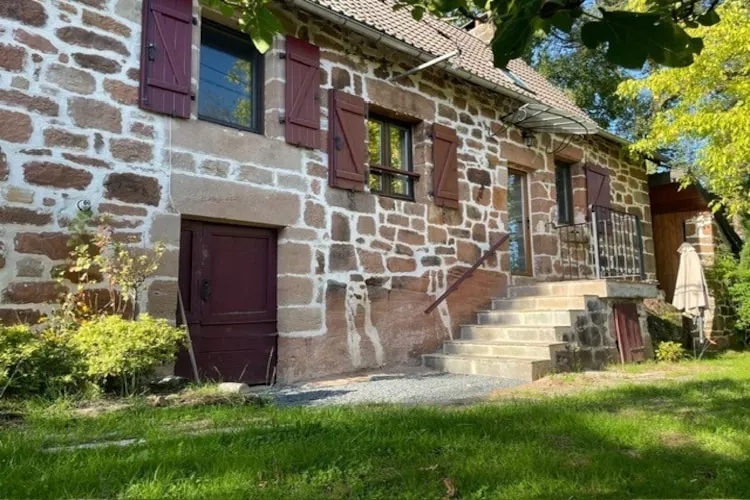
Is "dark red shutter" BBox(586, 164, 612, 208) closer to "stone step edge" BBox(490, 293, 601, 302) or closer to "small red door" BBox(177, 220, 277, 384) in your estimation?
"stone step edge" BBox(490, 293, 601, 302)

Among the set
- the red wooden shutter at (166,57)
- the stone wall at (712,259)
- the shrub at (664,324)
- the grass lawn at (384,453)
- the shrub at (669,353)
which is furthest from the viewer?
the stone wall at (712,259)

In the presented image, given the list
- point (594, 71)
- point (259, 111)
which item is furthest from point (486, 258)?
point (594, 71)

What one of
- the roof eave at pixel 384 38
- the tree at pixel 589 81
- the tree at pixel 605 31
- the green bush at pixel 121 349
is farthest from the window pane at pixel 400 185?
the tree at pixel 589 81

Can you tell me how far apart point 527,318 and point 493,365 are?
1.17 meters

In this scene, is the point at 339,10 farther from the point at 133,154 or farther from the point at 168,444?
the point at 168,444

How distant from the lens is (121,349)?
148 inches

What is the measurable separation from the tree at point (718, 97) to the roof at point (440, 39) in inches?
71.8

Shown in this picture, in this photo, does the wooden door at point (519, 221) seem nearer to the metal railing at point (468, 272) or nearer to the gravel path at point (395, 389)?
the metal railing at point (468, 272)

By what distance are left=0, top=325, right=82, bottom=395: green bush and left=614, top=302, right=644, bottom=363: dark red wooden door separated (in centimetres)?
596

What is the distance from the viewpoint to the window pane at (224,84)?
5.59 meters

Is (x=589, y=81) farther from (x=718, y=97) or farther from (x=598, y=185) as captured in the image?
(x=718, y=97)

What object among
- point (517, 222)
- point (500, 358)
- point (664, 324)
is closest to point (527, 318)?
point (500, 358)

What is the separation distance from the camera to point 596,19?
56.5 inches

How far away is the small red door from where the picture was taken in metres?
5.26
